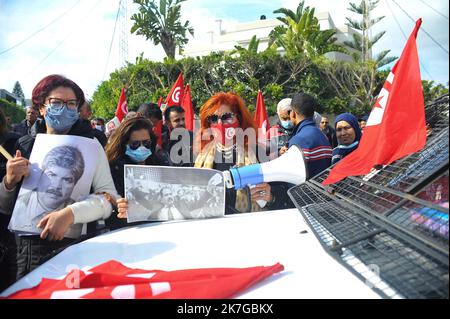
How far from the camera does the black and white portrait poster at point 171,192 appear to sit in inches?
75.2

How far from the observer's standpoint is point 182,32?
1168 inches

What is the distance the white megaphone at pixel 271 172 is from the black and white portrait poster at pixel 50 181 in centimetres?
71

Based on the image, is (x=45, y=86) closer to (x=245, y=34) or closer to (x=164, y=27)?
(x=164, y=27)

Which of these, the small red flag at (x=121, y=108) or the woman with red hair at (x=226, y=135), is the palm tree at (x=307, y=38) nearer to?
the small red flag at (x=121, y=108)

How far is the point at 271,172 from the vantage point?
2.01 m

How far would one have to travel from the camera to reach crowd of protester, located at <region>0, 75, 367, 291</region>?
1891 millimetres

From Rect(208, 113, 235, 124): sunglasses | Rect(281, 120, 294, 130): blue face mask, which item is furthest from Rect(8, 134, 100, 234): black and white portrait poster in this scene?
Rect(281, 120, 294, 130): blue face mask

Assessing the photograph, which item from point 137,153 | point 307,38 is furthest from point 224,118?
point 307,38

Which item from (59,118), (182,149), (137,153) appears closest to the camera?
(59,118)

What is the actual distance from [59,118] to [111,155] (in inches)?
27.1

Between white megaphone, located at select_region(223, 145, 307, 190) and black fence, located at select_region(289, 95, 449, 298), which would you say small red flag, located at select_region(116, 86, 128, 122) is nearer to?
white megaphone, located at select_region(223, 145, 307, 190)

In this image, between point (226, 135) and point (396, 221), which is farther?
point (226, 135)

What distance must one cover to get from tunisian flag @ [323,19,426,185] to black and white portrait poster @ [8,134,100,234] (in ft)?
4.16
